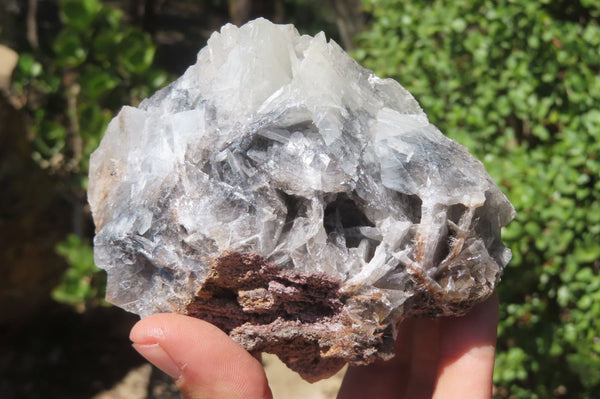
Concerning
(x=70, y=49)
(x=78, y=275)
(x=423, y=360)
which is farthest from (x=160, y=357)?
(x=70, y=49)

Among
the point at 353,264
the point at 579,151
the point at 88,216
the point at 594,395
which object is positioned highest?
the point at 353,264

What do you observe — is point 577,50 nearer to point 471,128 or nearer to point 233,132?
point 471,128

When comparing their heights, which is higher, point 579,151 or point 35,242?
point 579,151

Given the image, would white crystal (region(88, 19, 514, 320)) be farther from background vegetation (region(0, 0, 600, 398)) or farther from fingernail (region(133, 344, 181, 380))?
background vegetation (region(0, 0, 600, 398))

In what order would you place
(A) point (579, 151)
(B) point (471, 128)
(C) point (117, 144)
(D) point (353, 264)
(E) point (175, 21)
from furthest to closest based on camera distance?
(E) point (175, 21), (B) point (471, 128), (A) point (579, 151), (C) point (117, 144), (D) point (353, 264)

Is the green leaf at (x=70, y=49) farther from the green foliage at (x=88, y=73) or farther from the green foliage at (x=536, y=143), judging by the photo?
the green foliage at (x=536, y=143)

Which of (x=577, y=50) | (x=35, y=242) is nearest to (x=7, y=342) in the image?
(x=35, y=242)
